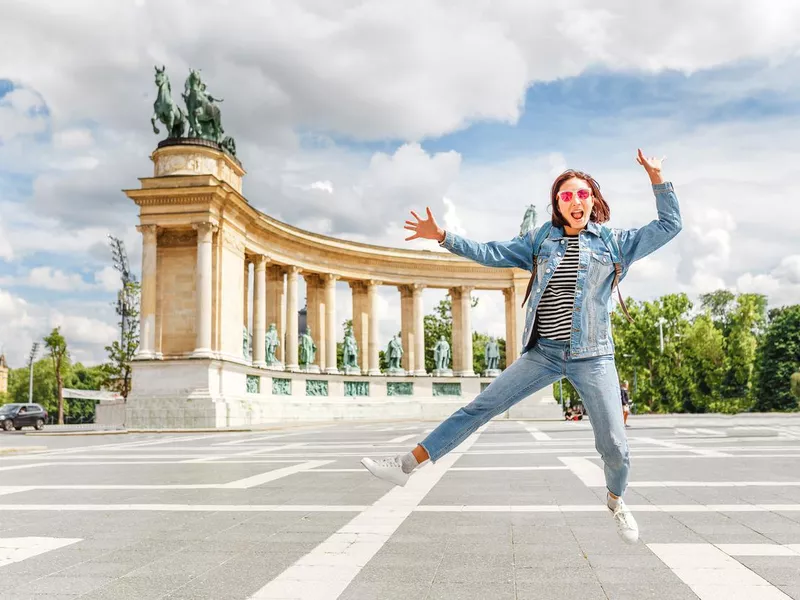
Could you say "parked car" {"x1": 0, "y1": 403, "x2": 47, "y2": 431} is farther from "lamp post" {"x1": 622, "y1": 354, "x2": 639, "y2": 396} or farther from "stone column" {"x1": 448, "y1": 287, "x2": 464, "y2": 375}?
"lamp post" {"x1": 622, "y1": 354, "x2": 639, "y2": 396}

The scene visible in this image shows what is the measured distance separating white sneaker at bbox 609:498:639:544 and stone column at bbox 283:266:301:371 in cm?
5016

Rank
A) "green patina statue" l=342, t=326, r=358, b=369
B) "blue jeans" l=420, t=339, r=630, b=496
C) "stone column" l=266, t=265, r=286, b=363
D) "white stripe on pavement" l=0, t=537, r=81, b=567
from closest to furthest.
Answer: "blue jeans" l=420, t=339, r=630, b=496 < "white stripe on pavement" l=0, t=537, r=81, b=567 < "stone column" l=266, t=265, r=286, b=363 < "green patina statue" l=342, t=326, r=358, b=369

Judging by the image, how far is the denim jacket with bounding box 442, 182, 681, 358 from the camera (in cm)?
579

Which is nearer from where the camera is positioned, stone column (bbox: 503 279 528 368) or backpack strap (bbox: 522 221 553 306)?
backpack strap (bbox: 522 221 553 306)

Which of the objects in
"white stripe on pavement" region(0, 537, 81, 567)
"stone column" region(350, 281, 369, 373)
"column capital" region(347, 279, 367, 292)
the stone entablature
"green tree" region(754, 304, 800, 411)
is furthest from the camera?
"green tree" region(754, 304, 800, 411)

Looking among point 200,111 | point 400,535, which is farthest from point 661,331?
point 400,535

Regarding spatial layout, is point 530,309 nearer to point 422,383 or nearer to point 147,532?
point 147,532

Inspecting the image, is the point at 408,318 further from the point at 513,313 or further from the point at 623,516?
the point at 623,516

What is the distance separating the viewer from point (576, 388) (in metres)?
5.97

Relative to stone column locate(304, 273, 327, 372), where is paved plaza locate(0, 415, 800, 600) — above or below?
below

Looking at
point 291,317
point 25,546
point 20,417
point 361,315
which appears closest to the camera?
point 25,546

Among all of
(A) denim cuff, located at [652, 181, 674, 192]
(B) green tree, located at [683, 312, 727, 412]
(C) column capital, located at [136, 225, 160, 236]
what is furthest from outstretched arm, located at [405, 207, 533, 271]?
(B) green tree, located at [683, 312, 727, 412]

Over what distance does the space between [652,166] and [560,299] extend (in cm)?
121

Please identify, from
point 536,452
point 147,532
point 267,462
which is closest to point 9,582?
point 147,532
